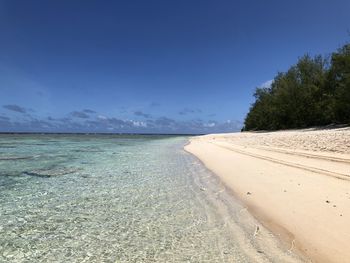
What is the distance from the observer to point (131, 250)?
5078mm

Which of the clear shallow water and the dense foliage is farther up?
the dense foliage

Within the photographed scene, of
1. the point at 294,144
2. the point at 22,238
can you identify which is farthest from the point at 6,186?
the point at 294,144

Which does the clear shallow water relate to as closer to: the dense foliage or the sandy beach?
the sandy beach

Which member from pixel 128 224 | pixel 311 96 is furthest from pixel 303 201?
pixel 311 96

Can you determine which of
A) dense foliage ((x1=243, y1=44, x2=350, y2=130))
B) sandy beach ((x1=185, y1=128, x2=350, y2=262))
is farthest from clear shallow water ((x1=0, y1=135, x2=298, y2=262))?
dense foliage ((x1=243, y1=44, x2=350, y2=130))

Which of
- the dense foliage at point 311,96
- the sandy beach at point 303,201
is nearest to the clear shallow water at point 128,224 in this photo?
the sandy beach at point 303,201

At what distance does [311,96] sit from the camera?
49344 millimetres

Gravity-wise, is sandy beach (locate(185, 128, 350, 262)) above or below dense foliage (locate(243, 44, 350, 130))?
below

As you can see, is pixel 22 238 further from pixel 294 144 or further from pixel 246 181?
pixel 294 144

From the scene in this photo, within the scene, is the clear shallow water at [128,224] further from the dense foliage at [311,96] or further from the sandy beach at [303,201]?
the dense foliage at [311,96]

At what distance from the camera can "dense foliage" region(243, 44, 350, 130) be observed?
38.7m

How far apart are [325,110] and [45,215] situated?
42.2 meters

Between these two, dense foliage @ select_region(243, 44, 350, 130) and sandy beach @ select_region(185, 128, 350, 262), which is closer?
sandy beach @ select_region(185, 128, 350, 262)

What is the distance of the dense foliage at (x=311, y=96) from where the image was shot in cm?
3869
